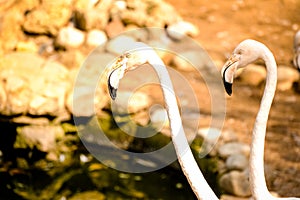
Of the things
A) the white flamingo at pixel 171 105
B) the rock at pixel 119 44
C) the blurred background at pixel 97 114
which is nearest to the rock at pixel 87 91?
the blurred background at pixel 97 114

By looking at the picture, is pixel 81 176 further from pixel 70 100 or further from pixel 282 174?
pixel 282 174

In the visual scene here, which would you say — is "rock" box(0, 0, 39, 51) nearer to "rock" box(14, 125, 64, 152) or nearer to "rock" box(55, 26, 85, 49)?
"rock" box(55, 26, 85, 49)

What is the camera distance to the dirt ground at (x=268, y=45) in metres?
4.50

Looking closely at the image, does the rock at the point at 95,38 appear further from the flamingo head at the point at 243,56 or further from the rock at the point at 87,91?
the flamingo head at the point at 243,56

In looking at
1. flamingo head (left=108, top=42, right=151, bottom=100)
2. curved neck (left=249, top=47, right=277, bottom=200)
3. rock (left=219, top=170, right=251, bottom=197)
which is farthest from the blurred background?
flamingo head (left=108, top=42, right=151, bottom=100)

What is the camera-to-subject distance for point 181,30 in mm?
6137

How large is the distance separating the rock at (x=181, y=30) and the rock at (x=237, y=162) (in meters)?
2.01

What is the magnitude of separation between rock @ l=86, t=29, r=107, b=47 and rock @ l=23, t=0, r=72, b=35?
13.3 inches

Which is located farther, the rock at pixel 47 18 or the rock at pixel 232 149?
the rock at pixel 47 18

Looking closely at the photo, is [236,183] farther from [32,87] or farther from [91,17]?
[91,17]

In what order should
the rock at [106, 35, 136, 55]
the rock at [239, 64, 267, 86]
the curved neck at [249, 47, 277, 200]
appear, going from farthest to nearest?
the rock at [239, 64, 267, 86] → the rock at [106, 35, 136, 55] → the curved neck at [249, 47, 277, 200]

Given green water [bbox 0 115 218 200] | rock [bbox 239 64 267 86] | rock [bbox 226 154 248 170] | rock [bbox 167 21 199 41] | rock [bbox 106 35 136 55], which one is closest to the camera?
rock [bbox 226 154 248 170]

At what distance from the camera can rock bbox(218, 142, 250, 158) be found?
436cm

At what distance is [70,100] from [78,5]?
1.74 metres
